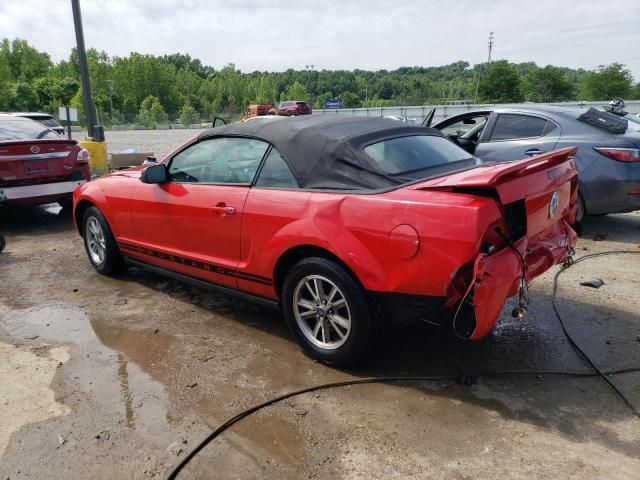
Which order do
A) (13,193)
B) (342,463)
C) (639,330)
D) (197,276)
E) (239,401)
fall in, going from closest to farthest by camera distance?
(342,463) < (239,401) < (639,330) < (197,276) < (13,193)

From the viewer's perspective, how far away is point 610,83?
229ft

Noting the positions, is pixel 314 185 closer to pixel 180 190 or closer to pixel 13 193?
pixel 180 190

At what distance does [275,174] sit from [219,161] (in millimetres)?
656

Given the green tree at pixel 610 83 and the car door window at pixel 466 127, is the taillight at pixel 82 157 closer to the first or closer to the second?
the car door window at pixel 466 127

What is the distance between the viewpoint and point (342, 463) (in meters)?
2.51

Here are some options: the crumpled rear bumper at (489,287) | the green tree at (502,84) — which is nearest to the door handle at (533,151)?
the crumpled rear bumper at (489,287)

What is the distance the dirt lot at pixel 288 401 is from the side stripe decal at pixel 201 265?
447 mm

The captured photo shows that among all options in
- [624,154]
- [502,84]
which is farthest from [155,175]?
[502,84]

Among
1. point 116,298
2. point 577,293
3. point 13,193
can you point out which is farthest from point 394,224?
point 13,193

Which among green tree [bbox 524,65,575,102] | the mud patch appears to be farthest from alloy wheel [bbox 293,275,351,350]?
green tree [bbox 524,65,575,102]

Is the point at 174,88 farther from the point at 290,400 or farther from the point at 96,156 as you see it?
the point at 290,400

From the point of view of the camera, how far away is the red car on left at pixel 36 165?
282 inches

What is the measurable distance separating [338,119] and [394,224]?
1.41 meters

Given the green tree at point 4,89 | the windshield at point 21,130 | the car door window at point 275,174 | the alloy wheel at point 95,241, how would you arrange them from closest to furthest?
1. the car door window at point 275,174
2. the alloy wheel at point 95,241
3. the windshield at point 21,130
4. the green tree at point 4,89
